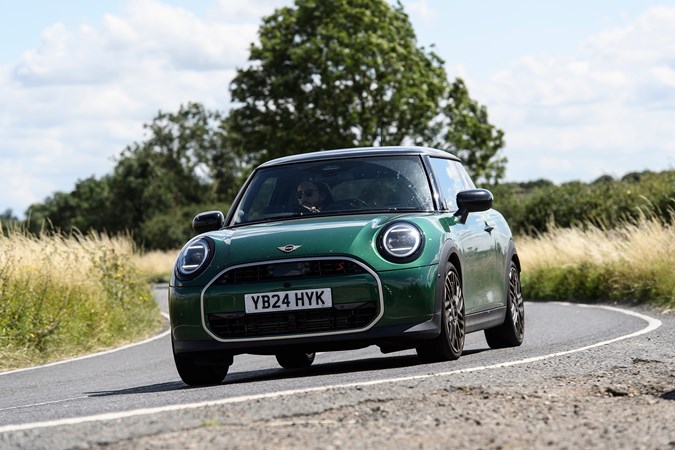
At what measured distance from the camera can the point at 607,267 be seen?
21281 millimetres

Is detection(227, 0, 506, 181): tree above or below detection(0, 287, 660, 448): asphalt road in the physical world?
above

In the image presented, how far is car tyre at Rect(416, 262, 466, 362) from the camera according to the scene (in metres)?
8.91

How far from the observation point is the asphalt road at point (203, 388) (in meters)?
7.43

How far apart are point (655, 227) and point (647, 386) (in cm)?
1433

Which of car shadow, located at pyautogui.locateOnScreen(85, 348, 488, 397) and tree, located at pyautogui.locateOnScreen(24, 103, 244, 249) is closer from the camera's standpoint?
car shadow, located at pyautogui.locateOnScreen(85, 348, 488, 397)

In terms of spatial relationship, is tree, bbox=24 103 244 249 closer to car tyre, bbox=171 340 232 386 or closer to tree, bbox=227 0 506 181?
tree, bbox=227 0 506 181

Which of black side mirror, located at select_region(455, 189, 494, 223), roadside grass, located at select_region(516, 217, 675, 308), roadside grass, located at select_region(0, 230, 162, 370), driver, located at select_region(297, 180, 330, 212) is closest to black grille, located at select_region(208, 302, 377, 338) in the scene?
driver, located at select_region(297, 180, 330, 212)

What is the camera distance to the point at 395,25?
52.2m

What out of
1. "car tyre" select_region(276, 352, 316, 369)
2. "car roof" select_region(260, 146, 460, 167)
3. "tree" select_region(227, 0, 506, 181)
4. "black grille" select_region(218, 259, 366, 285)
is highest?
"tree" select_region(227, 0, 506, 181)

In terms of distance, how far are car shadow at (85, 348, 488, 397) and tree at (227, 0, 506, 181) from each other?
3814cm

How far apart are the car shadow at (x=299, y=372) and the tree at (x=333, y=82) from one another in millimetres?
38142

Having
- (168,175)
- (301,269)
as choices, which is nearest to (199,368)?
(301,269)

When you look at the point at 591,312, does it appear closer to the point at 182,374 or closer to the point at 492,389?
the point at 182,374

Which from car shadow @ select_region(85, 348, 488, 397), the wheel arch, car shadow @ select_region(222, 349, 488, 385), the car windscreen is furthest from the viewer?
the car windscreen
